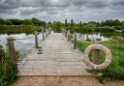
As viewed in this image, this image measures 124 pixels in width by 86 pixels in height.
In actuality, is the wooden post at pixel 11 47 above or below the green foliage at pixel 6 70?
above

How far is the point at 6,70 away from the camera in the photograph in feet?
9.61

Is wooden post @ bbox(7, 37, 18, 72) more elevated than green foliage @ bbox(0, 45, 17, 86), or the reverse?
wooden post @ bbox(7, 37, 18, 72)

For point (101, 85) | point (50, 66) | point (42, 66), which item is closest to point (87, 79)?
point (101, 85)

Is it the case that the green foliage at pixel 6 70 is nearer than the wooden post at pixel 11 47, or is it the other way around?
the green foliage at pixel 6 70

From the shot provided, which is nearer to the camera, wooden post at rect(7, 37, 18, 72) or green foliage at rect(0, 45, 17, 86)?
green foliage at rect(0, 45, 17, 86)

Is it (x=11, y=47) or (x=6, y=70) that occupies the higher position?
(x=11, y=47)

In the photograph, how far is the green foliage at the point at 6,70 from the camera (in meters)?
2.79

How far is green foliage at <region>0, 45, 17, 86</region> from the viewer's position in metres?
2.79

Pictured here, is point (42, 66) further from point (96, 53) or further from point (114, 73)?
point (114, 73)

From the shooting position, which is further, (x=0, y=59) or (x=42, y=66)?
(x=42, y=66)

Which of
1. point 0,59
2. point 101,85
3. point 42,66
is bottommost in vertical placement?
point 101,85

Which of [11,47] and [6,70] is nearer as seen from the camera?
[6,70]

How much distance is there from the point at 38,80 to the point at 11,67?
82cm

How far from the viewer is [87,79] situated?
319 cm
